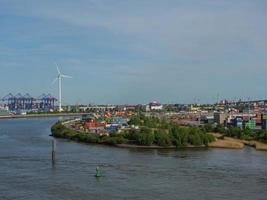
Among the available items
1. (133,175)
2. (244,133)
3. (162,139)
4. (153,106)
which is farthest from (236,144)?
(153,106)

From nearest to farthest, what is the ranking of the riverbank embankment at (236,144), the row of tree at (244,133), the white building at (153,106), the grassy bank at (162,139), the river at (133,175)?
1. the river at (133,175)
2. the riverbank embankment at (236,144)
3. the grassy bank at (162,139)
4. the row of tree at (244,133)
5. the white building at (153,106)

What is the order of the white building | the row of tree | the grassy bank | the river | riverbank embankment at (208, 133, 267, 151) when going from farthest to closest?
the white building, the row of tree, the grassy bank, riverbank embankment at (208, 133, 267, 151), the river

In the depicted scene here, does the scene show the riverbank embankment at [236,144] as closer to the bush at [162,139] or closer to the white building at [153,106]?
the bush at [162,139]

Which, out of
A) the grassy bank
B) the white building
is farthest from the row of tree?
the white building

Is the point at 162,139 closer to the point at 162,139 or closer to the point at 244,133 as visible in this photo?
the point at 162,139

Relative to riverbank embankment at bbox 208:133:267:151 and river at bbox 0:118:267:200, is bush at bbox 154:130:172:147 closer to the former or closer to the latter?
riverbank embankment at bbox 208:133:267:151

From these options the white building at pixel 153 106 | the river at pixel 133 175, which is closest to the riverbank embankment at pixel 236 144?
the river at pixel 133 175

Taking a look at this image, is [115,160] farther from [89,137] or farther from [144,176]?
[89,137]

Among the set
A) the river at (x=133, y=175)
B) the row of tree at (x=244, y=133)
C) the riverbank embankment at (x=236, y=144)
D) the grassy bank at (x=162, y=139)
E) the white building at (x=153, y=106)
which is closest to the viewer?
the river at (x=133, y=175)
